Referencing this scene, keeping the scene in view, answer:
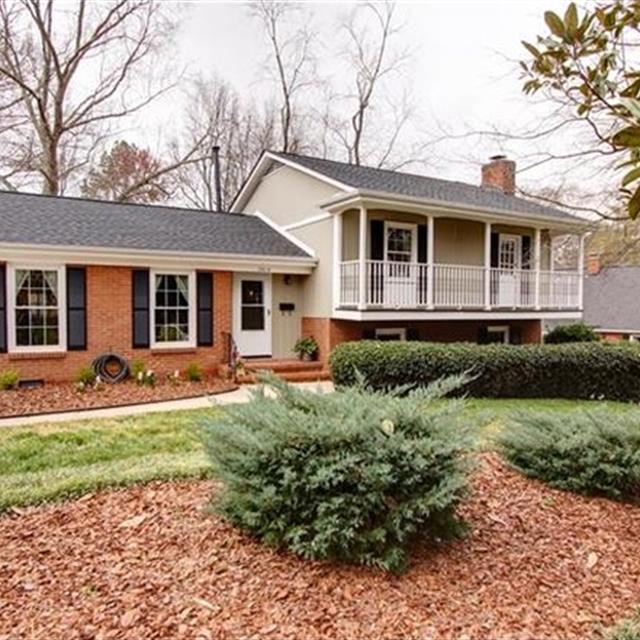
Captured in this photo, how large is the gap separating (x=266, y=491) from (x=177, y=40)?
2340 cm

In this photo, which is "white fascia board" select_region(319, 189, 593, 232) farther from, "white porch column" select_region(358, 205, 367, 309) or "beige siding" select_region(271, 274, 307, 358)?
"beige siding" select_region(271, 274, 307, 358)

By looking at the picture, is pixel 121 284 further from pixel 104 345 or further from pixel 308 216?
pixel 308 216

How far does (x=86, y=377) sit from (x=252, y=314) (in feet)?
14.6

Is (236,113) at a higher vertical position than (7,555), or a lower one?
higher

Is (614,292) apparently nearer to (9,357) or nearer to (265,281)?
(265,281)

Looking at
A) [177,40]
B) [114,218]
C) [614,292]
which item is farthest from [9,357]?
[614,292]

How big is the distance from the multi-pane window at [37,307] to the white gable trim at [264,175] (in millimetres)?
6689

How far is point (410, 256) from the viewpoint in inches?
580

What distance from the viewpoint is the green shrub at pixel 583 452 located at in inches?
177

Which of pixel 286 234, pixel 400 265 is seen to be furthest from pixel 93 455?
pixel 286 234

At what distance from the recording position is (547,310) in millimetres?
15602

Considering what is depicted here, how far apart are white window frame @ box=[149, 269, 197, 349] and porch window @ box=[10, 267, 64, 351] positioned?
1.78 m

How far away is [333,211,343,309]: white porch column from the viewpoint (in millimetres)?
13320

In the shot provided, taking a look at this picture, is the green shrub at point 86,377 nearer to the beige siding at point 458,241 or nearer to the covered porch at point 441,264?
the covered porch at point 441,264
